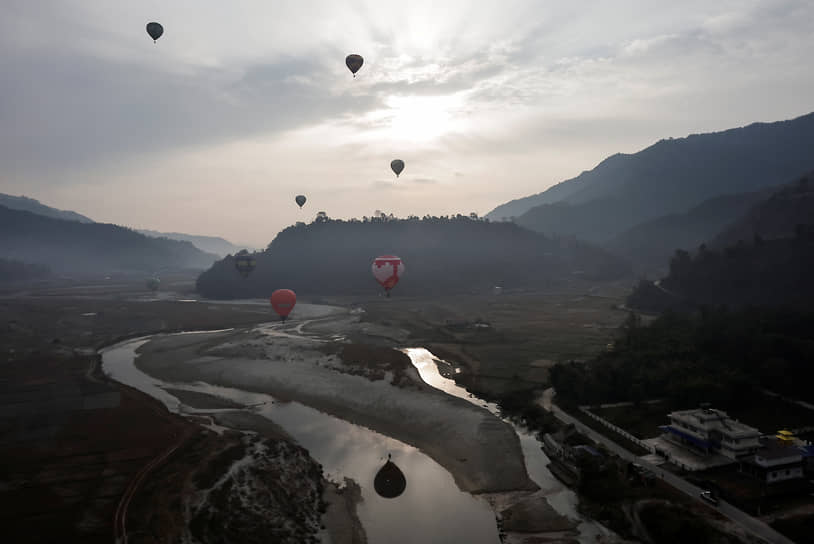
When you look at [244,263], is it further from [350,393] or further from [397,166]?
[350,393]

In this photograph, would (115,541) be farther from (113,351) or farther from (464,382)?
(113,351)

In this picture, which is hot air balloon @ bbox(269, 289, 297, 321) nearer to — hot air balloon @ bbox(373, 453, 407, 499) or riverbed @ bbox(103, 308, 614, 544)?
riverbed @ bbox(103, 308, 614, 544)

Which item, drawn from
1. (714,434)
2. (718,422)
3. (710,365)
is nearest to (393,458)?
(714,434)

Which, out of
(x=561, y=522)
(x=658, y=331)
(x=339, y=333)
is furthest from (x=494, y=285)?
(x=561, y=522)

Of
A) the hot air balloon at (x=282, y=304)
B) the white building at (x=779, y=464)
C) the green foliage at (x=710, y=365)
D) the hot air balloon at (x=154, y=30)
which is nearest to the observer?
the white building at (x=779, y=464)

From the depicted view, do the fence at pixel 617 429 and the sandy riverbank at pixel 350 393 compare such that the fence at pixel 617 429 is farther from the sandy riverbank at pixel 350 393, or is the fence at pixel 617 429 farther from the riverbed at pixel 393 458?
the sandy riverbank at pixel 350 393

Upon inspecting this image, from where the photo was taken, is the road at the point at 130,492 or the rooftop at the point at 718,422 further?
the rooftop at the point at 718,422

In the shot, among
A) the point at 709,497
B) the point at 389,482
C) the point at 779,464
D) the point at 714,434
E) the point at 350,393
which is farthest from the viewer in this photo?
the point at 350,393

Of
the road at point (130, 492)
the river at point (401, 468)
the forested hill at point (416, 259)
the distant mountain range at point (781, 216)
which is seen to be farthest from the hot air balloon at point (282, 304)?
the distant mountain range at point (781, 216)
